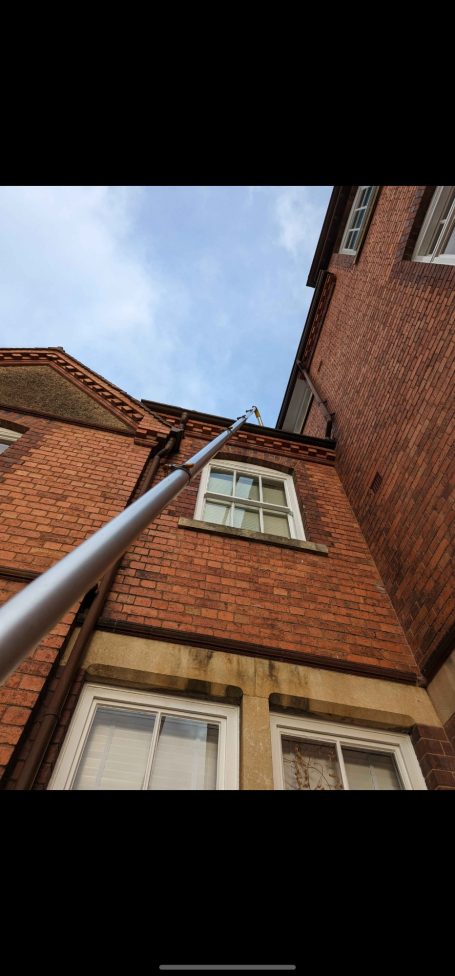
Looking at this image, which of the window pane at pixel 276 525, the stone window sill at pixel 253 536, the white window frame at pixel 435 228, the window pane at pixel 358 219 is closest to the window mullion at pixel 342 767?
the stone window sill at pixel 253 536

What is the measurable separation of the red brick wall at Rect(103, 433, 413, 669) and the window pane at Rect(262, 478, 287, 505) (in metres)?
1.28

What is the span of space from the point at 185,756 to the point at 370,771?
147 centimetres

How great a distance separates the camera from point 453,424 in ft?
15.6

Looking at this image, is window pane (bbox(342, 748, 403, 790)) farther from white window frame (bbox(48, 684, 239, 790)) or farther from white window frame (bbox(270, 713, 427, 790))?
white window frame (bbox(48, 684, 239, 790))

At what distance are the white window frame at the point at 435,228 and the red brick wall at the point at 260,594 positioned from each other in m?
3.85

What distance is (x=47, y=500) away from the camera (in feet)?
16.5

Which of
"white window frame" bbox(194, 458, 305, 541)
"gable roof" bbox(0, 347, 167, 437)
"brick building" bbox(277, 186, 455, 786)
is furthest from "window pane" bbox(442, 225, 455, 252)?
"gable roof" bbox(0, 347, 167, 437)

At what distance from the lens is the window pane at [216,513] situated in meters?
6.38

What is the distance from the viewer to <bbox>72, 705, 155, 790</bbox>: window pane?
3.29 meters

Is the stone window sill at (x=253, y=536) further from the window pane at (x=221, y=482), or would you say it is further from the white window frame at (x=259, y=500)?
the window pane at (x=221, y=482)

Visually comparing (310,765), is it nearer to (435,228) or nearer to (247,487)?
(247,487)
